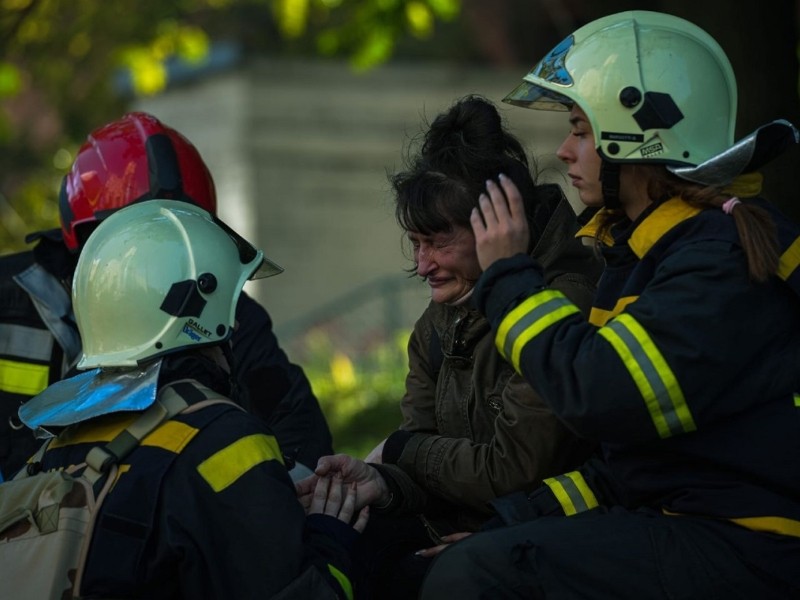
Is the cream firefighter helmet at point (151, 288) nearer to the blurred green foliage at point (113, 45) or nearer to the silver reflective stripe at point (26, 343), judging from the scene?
the silver reflective stripe at point (26, 343)

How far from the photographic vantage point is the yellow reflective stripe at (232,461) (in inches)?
128

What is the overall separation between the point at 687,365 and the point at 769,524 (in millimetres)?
423

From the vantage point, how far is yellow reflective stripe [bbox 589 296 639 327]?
329 cm

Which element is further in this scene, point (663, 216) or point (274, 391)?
point (274, 391)

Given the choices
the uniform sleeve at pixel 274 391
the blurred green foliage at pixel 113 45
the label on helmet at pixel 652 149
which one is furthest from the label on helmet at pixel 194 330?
the blurred green foliage at pixel 113 45

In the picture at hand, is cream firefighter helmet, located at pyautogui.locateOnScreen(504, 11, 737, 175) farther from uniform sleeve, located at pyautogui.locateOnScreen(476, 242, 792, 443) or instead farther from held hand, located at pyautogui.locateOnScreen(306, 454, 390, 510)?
held hand, located at pyautogui.locateOnScreen(306, 454, 390, 510)

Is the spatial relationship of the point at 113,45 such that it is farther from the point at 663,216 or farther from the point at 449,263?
the point at 663,216

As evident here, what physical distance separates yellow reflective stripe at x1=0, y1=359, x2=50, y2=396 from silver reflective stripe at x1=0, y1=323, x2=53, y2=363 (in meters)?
0.03

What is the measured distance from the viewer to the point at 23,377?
473cm

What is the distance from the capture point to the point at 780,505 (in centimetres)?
314

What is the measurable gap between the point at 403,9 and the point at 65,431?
195 inches

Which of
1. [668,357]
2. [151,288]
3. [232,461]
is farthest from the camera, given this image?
[151,288]

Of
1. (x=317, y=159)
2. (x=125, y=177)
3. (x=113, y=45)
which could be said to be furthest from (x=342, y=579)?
(x=317, y=159)

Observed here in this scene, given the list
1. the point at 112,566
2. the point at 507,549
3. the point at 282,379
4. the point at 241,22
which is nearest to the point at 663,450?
the point at 507,549
